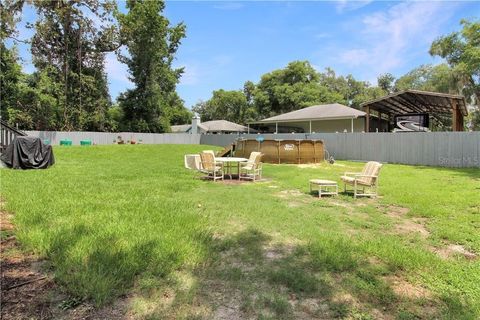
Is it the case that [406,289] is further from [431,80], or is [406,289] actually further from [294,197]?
[431,80]

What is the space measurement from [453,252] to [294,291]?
8.50 feet

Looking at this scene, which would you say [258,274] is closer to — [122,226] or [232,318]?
[232,318]

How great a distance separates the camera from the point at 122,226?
15.8ft

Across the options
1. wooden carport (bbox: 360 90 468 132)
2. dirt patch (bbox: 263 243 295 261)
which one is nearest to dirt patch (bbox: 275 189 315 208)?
dirt patch (bbox: 263 243 295 261)

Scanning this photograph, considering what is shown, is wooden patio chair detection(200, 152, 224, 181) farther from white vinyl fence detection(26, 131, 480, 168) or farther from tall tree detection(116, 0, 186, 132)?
tall tree detection(116, 0, 186, 132)

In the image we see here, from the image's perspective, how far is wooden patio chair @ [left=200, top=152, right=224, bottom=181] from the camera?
1125 cm

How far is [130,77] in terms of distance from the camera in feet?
125

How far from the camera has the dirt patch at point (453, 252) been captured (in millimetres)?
4359

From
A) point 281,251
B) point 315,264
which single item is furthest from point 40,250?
point 315,264

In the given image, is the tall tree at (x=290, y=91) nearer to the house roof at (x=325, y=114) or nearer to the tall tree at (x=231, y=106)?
the tall tree at (x=231, y=106)

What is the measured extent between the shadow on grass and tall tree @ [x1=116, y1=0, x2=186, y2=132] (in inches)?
1384

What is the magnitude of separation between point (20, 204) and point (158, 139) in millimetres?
30514

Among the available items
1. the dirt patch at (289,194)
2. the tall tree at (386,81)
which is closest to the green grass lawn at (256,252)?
the dirt patch at (289,194)

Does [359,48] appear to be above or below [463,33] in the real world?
below
